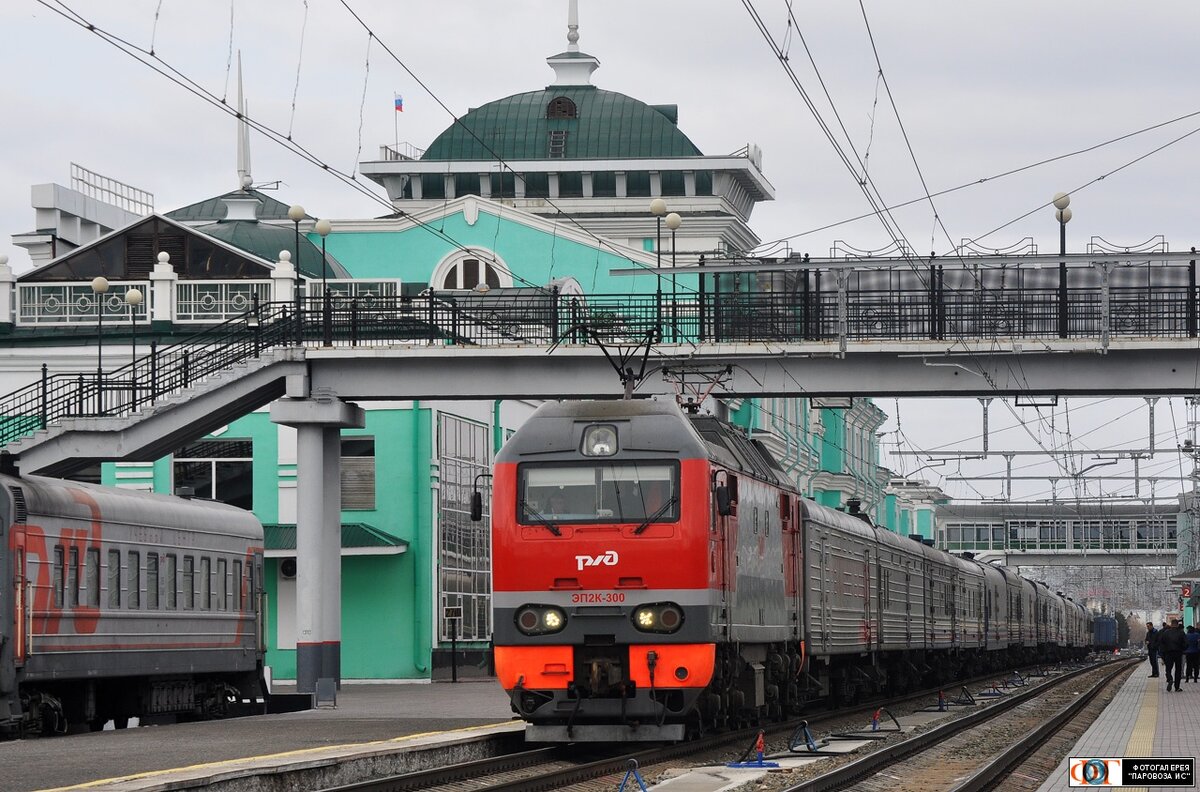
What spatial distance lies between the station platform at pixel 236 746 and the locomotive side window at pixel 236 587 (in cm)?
242

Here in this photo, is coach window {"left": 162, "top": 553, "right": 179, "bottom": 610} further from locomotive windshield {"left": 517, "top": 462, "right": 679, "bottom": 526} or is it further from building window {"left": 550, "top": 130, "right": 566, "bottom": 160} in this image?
building window {"left": 550, "top": 130, "right": 566, "bottom": 160}

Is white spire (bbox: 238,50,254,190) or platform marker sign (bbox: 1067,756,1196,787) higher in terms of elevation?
white spire (bbox: 238,50,254,190)

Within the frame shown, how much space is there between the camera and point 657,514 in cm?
2072

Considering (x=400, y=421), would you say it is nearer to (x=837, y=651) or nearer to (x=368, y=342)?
(x=368, y=342)

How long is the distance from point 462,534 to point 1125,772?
123ft

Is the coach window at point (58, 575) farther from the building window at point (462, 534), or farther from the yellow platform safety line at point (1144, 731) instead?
the building window at point (462, 534)

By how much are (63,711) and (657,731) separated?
8.67 meters

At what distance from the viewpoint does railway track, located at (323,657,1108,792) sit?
673 inches

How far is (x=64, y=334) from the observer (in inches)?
1799

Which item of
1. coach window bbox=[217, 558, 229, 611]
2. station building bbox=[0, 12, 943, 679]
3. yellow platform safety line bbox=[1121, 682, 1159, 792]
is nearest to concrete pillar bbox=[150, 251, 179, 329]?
station building bbox=[0, 12, 943, 679]

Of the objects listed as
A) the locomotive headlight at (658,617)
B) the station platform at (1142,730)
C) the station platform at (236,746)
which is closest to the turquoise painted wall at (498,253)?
the station platform at (1142,730)

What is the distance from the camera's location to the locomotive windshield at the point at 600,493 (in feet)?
68.2

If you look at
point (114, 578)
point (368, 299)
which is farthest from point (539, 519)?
point (368, 299)

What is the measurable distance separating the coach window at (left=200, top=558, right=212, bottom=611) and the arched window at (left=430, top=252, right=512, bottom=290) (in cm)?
2933
